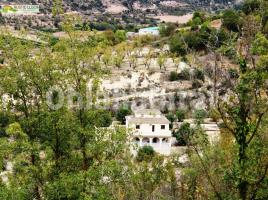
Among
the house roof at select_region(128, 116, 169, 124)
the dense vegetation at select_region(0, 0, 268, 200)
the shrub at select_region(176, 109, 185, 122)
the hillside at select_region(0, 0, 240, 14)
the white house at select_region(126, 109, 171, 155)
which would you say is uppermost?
the dense vegetation at select_region(0, 0, 268, 200)

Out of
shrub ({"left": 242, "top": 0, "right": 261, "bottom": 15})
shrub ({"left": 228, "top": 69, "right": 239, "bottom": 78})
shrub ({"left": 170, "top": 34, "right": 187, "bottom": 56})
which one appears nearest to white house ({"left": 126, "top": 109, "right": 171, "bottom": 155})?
shrub ({"left": 242, "top": 0, "right": 261, "bottom": 15})

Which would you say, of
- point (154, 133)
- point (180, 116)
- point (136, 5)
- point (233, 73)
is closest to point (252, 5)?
point (180, 116)

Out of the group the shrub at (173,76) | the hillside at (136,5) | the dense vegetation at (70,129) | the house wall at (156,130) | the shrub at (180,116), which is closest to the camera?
the dense vegetation at (70,129)

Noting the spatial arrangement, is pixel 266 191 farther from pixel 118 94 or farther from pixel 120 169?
pixel 118 94

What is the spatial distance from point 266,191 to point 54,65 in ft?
20.0

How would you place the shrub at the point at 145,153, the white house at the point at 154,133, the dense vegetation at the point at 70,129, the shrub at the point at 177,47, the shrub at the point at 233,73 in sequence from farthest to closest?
the shrub at the point at 177,47
the white house at the point at 154,133
the shrub at the point at 145,153
the dense vegetation at the point at 70,129
the shrub at the point at 233,73

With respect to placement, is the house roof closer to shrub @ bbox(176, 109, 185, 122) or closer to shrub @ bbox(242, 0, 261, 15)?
shrub @ bbox(176, 109, 185, 122)

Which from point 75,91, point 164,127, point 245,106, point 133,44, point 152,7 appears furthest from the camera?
point 152,7

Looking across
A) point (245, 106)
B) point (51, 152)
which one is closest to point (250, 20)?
point (245, 106)

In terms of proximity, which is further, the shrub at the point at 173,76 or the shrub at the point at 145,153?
the shrub at the point at 173,76

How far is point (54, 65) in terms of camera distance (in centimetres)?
1366

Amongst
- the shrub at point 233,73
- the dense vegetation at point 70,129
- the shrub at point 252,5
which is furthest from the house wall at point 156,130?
the shrub at point 233,73

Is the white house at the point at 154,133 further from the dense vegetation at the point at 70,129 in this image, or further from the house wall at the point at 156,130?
the dense vegetation at the point at 70,129

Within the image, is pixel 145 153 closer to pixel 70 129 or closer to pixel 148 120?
pixel 148 120
